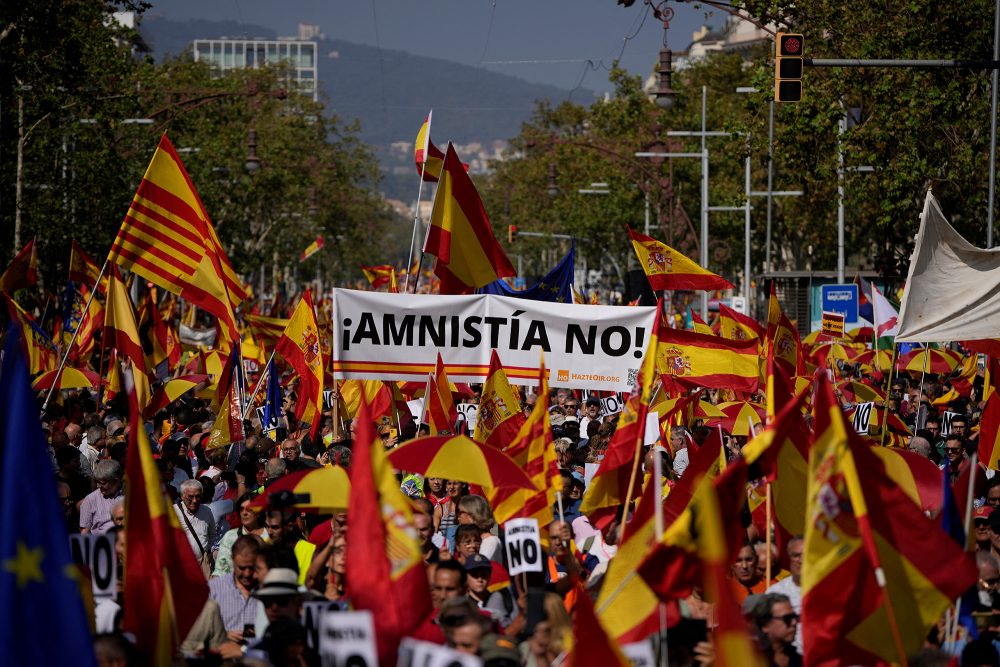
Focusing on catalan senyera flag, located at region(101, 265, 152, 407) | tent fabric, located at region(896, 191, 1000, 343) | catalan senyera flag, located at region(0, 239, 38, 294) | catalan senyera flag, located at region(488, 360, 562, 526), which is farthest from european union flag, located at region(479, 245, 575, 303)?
catalan senyera flag, located at region(488, 360, 562, 526)

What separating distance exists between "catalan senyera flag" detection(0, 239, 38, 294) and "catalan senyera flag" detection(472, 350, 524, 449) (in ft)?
31.6

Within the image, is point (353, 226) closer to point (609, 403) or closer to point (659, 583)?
point (609, 403)

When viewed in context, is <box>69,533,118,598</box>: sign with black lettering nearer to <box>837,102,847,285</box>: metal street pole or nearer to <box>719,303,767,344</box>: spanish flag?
<box>719,303,767,344</box>: spanish flag

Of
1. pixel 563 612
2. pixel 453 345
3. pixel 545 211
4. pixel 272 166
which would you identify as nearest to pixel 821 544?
pixel 563 612

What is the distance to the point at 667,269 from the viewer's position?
52.9 feet

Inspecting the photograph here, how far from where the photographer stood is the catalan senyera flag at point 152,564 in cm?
686

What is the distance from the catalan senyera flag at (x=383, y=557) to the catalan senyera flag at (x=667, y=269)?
9644mm

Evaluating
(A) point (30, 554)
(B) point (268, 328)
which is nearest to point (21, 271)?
(B) point (268, 328)

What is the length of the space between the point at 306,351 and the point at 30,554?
9940mm

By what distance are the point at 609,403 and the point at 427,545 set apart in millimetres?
9466

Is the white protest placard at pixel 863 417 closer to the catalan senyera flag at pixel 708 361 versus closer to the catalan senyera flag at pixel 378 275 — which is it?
the catalan senyera flag at pixel 708 361

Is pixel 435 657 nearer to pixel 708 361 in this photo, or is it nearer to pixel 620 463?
pixel 620 463

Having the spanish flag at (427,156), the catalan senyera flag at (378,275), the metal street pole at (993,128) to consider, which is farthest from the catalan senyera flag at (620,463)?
the catalan senyera flag at (378,275)

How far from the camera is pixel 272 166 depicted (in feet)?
197
